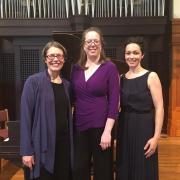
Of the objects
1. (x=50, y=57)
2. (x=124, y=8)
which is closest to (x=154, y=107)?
(x=50, y=57)

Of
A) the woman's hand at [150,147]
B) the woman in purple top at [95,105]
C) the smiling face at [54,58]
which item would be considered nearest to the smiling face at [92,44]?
the woman in purple top at [95,105]

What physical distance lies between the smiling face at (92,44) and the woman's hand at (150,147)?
0.72 m

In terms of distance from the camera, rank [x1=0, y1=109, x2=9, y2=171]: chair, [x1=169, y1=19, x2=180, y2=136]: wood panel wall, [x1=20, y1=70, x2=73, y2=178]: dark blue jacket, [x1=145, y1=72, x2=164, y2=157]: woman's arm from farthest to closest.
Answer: [x1=169, y1=19, x2=180, y2=136]: wood panel wall < [x1=0, y1=109, x2=9, y2=171]: chair < [x1=145, y1=72, x2=164, y2=157]: woman's arm < [x1=20, y1=70, x2=73, y2=178]: dark blue jacket

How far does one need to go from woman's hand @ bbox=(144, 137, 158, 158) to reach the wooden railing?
10.4 feet

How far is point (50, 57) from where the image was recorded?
2.46 meters

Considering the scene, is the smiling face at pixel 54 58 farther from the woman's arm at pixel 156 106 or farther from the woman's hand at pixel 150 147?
the woman's hand at pixel 150 147

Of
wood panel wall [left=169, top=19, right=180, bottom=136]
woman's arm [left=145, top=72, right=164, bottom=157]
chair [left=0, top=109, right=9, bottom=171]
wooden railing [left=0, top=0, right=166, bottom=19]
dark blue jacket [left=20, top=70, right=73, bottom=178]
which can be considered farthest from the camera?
wood panel wall [left=169, top=19, right=180, bottom=136]

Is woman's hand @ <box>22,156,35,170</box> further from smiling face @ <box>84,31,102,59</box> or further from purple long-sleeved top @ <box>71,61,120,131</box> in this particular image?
smiling face @ <box>84,31,102,59</box>

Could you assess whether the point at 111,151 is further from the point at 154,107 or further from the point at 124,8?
the point at 124,8

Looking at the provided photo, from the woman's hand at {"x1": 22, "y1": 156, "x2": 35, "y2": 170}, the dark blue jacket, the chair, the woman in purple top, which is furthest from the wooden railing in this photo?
the woman's hand at {"x1": 22, "y1": 156, "x2": 35, "y2": 170}

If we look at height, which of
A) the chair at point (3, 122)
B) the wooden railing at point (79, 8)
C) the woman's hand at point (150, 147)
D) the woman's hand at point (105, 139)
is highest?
the wooden railing at point (79, 8)

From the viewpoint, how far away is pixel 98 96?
2.48m

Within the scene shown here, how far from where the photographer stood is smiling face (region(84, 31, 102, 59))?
246 cm

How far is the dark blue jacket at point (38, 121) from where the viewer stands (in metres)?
2.40
